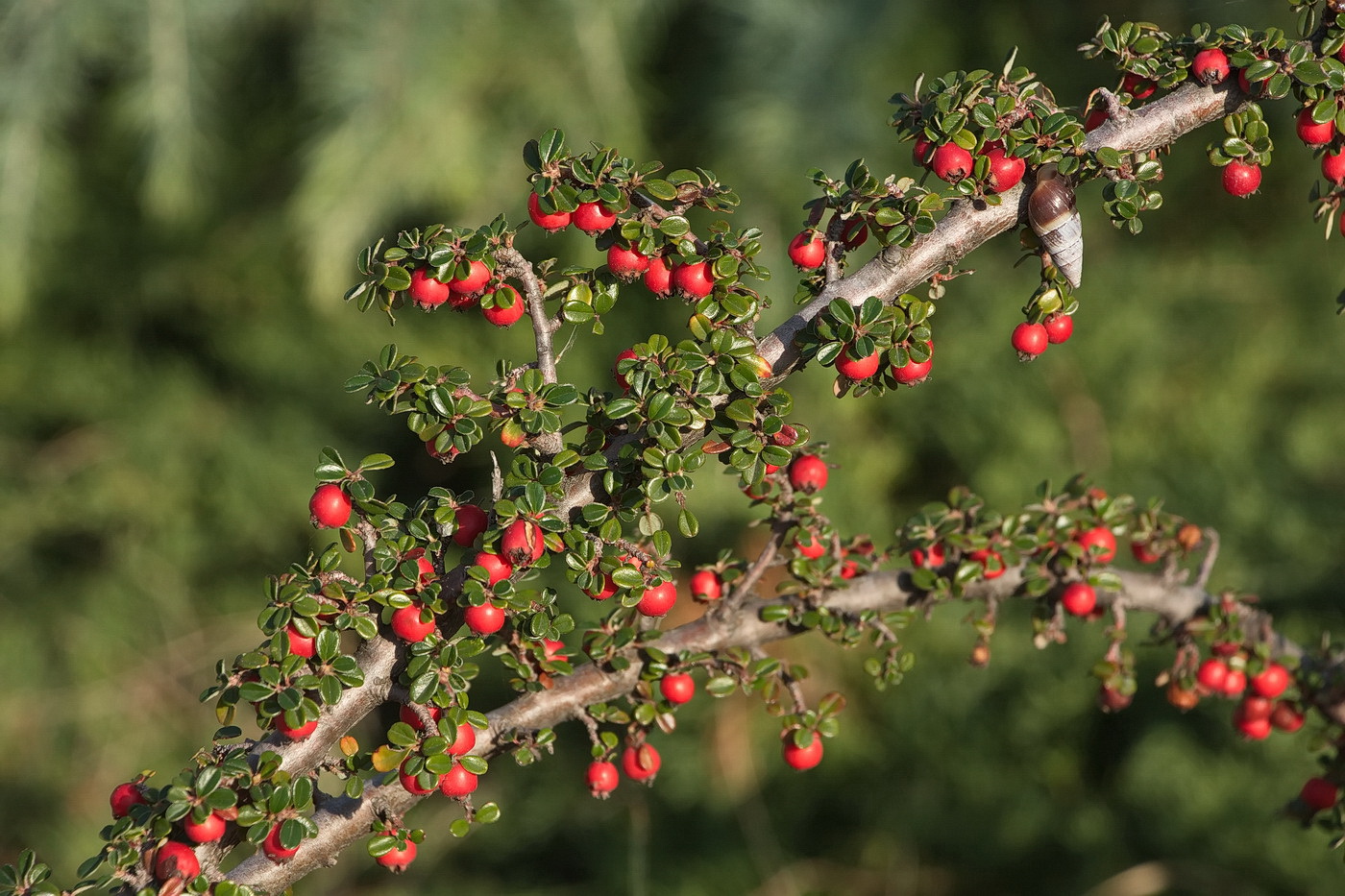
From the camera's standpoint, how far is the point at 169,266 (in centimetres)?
256

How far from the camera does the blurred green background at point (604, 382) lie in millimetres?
2051

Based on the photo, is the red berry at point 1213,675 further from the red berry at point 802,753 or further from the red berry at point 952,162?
the red berry at point 952,162

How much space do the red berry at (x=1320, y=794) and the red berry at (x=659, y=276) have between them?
733 mm

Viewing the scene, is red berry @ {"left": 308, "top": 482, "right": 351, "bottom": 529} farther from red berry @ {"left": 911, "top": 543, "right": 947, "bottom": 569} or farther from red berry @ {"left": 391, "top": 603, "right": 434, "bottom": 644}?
red berry @ {"left": 911, "top": 543, "right": 947, "bottom": 569}

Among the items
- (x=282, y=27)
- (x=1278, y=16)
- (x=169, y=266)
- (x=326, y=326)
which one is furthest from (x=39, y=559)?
(x=1278, y=16)

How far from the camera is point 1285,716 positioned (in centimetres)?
100

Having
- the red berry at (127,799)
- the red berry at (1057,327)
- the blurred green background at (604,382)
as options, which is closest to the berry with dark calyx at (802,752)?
the red berry at (1057,327)

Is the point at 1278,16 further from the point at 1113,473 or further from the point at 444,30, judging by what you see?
the point at 444,30

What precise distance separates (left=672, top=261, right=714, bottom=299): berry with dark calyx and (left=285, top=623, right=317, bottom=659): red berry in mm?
319

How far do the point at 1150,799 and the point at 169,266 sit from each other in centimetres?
229

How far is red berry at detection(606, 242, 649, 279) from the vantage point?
0.72m

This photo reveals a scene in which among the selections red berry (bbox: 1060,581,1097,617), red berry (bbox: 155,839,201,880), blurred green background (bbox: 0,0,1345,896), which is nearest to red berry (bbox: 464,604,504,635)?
red berry (bbox: 155,839,201,880)

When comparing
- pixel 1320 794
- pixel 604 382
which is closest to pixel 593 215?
pixel 1320 794

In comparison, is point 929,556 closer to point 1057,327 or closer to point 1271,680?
point 1057,327
